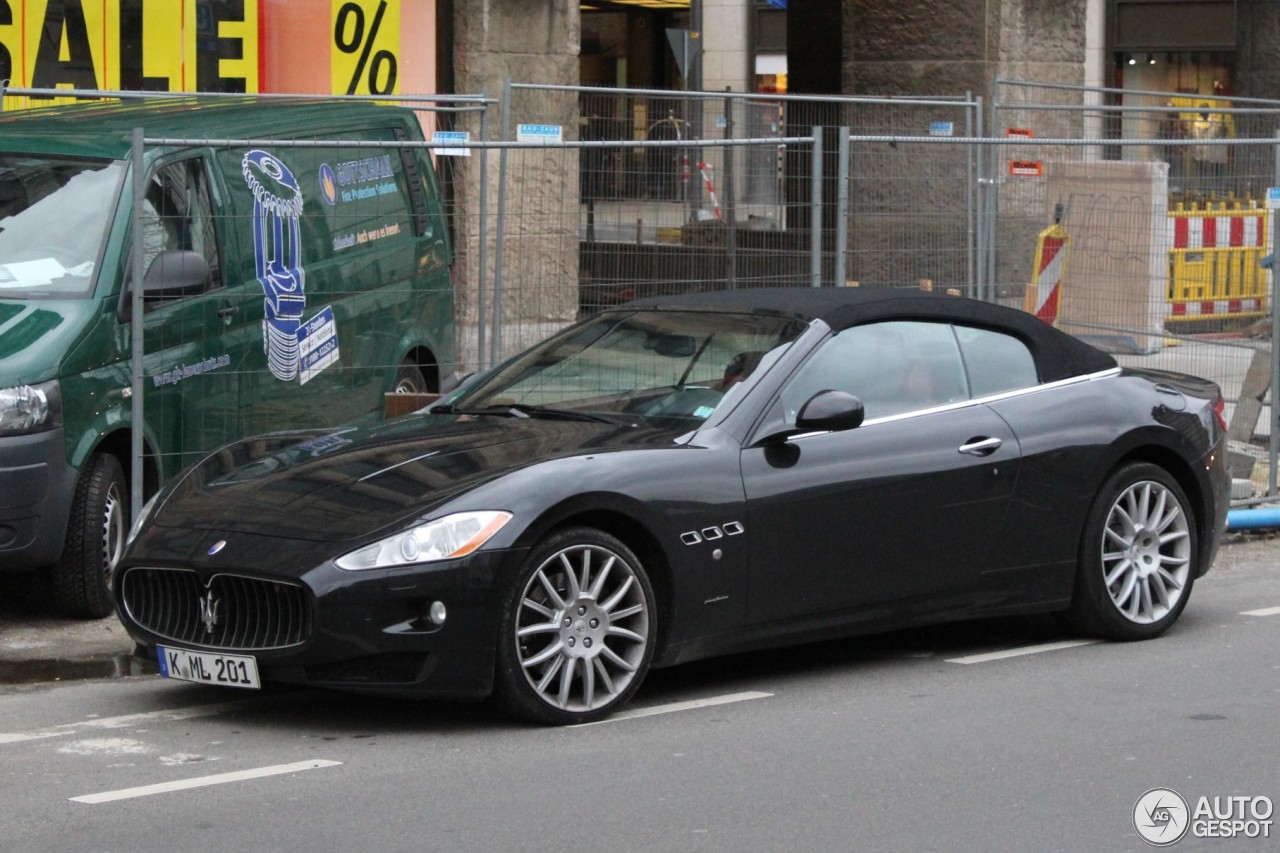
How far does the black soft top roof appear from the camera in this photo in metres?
7.39

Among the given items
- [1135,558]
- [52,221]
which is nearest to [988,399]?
[1135,558]

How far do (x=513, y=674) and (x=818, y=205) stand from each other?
15.9 ft

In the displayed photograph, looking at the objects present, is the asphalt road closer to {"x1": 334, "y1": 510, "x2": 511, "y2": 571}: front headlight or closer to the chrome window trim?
{"x1": 334, "y1": 510, "x2": 511, "y2": 571}: front headlight

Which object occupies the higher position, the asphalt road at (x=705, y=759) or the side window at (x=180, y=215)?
the side window at (x=180, y=215)

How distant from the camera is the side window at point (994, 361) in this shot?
7.60 metres

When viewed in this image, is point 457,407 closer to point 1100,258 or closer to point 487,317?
point 487,317

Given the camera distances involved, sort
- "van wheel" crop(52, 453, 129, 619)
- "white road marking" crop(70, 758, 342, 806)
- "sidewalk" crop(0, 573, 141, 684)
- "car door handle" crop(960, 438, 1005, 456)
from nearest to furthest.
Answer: "white road marking" crop(70, 758, 342, 806)
"car door handle" crop(960, 438, 1005, 456)
"sidewalk" crop(0, 573, 141, 684)
"van wheel" crop(52, 453, 129, 619)

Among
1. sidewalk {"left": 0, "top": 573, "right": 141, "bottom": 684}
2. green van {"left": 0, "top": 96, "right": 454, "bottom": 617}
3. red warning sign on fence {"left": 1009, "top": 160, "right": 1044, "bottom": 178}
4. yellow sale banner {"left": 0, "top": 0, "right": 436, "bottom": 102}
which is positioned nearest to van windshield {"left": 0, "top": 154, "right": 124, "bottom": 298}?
green van {"left": 0, "top": 96, "right": 454, "bottom": 617}

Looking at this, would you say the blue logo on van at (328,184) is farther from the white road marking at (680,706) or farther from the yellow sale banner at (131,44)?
the yellow sale banner at (131,44)

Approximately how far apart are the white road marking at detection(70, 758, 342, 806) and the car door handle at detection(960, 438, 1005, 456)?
2.64m

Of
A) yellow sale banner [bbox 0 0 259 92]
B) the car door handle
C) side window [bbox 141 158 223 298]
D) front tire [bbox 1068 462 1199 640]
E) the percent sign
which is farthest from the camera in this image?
the percent sign

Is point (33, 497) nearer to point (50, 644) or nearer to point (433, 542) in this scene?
point (50, 644)

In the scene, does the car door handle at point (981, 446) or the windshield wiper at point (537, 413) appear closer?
the windshield wiper at point (537, 413)

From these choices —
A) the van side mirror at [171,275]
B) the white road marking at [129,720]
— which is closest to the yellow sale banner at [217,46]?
the van side mirror at [171,275]
